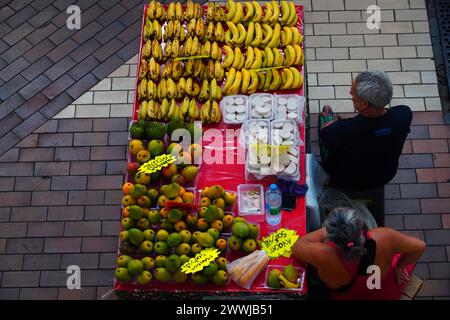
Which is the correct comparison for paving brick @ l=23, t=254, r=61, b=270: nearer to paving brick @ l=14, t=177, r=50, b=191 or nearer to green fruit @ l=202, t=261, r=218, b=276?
paving brick @ l=14, t=177, r=50, b=191

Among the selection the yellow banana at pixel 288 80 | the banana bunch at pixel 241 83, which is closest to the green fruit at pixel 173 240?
the banana bunch at pixel 241 83

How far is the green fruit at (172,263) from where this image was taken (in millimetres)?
3605

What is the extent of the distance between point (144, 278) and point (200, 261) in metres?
0.40

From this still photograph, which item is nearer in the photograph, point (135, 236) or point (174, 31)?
point (135, 236)

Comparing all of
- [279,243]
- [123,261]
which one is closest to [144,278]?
[123,261]

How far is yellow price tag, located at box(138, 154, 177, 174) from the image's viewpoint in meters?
3.96

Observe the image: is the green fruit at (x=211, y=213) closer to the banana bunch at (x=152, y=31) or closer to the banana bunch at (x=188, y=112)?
the banana bunch at (x=188, y=112)

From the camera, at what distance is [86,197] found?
17.2 ft

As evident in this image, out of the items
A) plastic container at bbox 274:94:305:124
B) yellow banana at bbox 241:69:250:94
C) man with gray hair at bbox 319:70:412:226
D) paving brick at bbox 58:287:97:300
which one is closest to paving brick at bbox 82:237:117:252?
paving brick at bbox 58:287:97:300

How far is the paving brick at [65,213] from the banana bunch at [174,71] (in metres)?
1.62

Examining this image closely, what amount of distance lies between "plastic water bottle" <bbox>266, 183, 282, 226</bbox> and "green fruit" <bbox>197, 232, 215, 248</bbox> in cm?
49

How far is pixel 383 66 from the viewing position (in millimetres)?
5812

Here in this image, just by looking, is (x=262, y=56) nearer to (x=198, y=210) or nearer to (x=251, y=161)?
(x=251, y=161)

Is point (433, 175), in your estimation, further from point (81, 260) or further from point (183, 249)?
point (81, 260)
